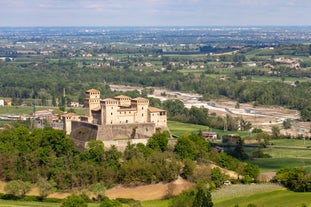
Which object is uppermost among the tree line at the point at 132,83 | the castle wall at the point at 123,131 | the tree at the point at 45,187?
the castle wall at the point at 123,131

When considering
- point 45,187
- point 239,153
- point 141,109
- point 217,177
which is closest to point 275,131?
point 239,153

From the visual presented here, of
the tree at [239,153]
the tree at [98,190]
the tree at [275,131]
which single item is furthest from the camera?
the tree at [275,131]

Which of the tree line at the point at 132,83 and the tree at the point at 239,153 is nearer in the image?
the tree at the point at 239,153

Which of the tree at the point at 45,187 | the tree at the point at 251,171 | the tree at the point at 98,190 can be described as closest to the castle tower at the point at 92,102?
the tree at the point at 45,187

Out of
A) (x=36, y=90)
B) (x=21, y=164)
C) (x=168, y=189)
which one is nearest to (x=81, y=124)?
(x=21, y=164)

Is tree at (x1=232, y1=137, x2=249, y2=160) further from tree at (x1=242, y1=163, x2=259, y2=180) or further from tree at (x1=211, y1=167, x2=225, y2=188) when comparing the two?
tree at (x1=211, y1=167, x2=225, y2=188)

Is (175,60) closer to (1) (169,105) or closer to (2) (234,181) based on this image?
(1) (169,105)

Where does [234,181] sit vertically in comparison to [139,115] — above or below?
below

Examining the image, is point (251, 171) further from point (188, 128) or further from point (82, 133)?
point (188, 128)

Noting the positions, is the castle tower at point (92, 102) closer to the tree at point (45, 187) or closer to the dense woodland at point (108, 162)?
the dense woodland at point (108, 162)
